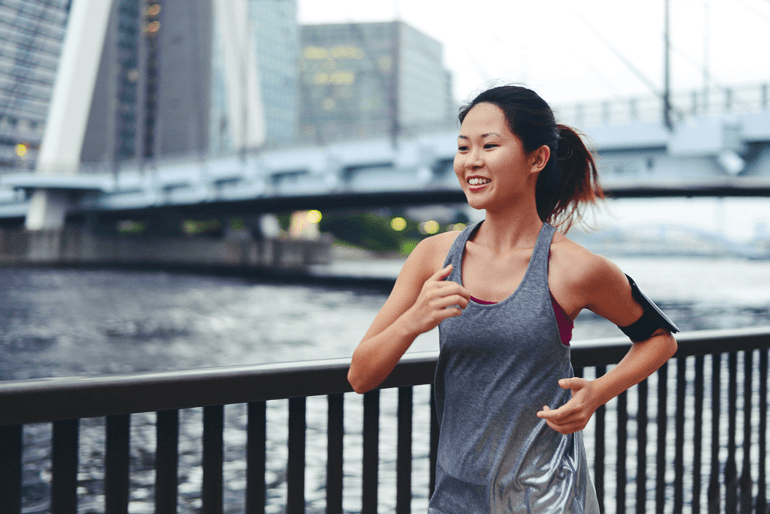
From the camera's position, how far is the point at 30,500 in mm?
6711

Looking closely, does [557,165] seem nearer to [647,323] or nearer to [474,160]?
[474,160]

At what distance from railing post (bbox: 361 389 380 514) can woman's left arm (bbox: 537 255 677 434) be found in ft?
2.44

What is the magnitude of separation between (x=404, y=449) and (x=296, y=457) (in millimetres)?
371

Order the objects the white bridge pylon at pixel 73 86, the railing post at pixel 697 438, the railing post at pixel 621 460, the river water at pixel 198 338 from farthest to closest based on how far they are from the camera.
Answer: the white bridge pylon at pixel 73 86, the river water at pixel 198 338, the railing post at pixel 697 438, the railing post at pixel 621 460

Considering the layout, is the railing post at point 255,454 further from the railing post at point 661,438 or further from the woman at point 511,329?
the railing post at point 661,438

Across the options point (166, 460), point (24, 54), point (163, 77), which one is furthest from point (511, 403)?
point (163, 77)

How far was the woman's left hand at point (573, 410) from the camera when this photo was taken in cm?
153

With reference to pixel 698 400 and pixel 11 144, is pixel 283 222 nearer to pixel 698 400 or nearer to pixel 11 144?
pixel 11 144

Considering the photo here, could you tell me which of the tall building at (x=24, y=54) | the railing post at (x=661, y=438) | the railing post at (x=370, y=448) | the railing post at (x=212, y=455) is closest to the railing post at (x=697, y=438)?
the railing post at (x=661, y=438)

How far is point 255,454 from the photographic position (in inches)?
79.1

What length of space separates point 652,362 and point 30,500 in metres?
6.62

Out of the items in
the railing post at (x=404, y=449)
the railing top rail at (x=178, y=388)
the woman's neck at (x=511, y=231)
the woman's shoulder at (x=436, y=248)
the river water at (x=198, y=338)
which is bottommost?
the river water at (x=198, y=338)

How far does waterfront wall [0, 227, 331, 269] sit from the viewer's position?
49562mm

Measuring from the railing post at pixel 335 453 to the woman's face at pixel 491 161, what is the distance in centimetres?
79
